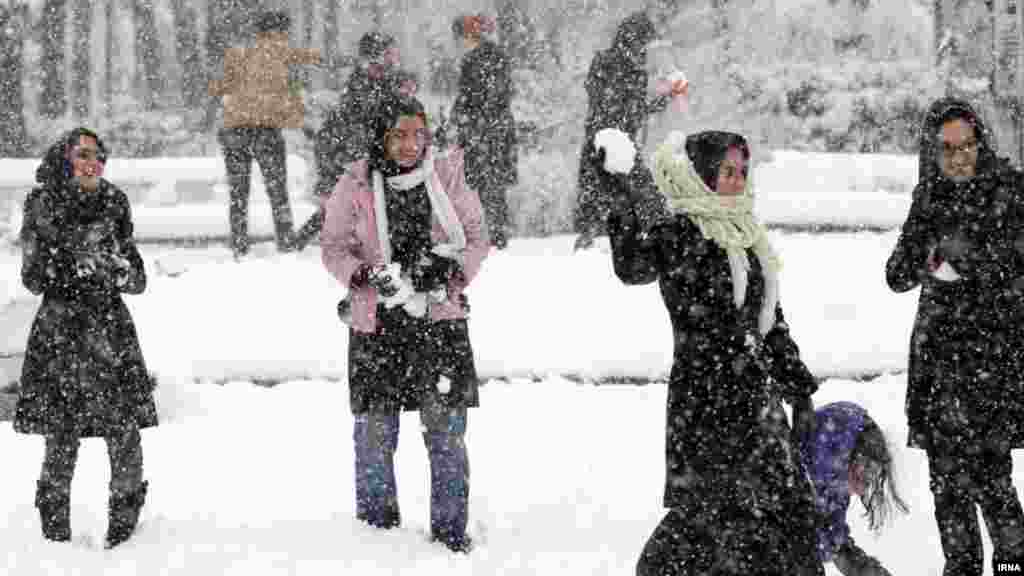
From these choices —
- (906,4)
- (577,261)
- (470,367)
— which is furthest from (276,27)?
(906,4)

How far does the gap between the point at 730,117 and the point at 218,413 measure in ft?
49.7

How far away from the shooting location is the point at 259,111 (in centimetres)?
1232

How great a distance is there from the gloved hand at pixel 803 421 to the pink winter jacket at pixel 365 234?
1796mm

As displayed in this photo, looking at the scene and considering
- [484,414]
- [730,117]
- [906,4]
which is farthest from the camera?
[906,4]

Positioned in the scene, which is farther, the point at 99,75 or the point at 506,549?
the point at 99,75

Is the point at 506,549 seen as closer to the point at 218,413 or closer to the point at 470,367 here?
the point at 470,367

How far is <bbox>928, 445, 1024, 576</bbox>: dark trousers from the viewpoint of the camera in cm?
527

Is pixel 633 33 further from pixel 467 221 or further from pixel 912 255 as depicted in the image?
pixel 912 255

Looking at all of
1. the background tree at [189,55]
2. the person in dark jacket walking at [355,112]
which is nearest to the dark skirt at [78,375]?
the person in dark jacket walking at [355,112]

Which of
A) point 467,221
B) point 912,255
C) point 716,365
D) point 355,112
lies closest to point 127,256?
point 467,221

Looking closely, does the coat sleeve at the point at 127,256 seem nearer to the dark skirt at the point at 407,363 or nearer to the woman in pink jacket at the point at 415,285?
the woman in pink jacket at the point at 415,285

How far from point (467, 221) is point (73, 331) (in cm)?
158

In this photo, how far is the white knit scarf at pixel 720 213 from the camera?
14.5ft

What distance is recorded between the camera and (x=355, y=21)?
33906 millimetres
